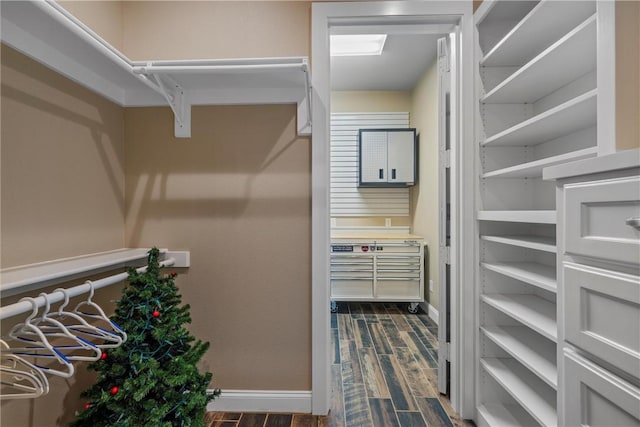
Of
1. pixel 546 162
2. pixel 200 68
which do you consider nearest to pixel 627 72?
pixel 546 162

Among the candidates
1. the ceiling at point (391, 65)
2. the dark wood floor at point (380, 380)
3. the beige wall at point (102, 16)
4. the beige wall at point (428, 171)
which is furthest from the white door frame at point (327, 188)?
the beige wall at point (428, 171)

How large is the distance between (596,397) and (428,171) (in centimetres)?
298

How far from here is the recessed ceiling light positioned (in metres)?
2.92

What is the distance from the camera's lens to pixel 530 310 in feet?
4.65

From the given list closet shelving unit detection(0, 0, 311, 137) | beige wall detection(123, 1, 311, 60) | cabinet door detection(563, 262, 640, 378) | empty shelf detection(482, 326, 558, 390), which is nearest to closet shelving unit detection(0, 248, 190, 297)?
closet shelving unit detection(0, 0, 311, 137)

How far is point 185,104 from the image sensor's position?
Result: 1744mm

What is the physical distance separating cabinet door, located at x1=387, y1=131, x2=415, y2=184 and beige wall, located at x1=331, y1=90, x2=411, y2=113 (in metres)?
0.45

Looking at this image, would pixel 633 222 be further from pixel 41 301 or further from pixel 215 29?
pixel 215 29

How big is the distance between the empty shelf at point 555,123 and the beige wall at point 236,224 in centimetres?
97

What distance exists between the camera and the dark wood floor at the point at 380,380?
5.50 feet

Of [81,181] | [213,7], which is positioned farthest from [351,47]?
[81,181]

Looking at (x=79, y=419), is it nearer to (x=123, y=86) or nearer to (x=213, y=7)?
(x=123, y=86)

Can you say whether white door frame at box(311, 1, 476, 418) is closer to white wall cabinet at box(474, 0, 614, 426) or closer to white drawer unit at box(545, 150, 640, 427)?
white wall cabinet at box(474, 0, 614, 426)

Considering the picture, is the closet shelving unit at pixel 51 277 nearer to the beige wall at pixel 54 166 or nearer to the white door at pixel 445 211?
the beige wall at pixel 54 166
